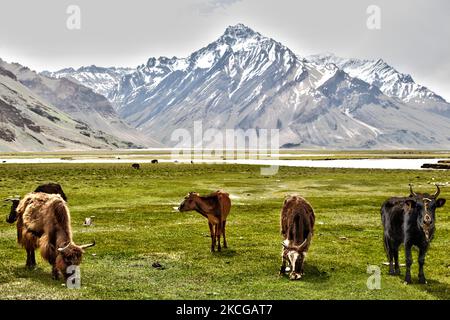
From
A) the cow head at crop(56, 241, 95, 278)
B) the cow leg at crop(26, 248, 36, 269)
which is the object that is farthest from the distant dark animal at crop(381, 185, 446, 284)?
the cow leg at crop(26, 248, 36, 269)

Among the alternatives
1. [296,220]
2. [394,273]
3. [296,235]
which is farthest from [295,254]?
[394,273]

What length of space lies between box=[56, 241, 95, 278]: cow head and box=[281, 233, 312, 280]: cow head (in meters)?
7.32

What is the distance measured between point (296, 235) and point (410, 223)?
410 cm

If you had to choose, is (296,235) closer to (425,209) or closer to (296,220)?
(296,220)

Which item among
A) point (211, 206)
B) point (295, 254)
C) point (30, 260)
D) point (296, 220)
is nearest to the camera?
point (295, 254)

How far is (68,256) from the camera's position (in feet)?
52.6

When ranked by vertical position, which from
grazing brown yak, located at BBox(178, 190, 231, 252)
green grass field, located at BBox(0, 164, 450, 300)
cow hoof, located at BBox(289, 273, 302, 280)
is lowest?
green grass field, located at BBox(0, 164, 450, 300)

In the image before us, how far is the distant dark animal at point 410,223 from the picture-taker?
1570cm

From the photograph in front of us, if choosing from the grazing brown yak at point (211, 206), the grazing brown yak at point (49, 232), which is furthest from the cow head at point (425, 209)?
the grazing brown yak at point (49, 232)

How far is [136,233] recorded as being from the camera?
28.1 m

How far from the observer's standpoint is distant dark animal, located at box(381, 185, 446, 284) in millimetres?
15703

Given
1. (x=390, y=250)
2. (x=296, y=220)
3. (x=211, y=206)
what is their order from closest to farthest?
1. (x=296, y=220)
2. (x=390, y=250)
3. (x=211, y=206)

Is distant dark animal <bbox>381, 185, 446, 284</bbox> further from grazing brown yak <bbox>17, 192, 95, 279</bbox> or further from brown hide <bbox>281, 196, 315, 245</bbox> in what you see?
grazing brown yak <bbox>17, 192, 95, 279</bbox>
